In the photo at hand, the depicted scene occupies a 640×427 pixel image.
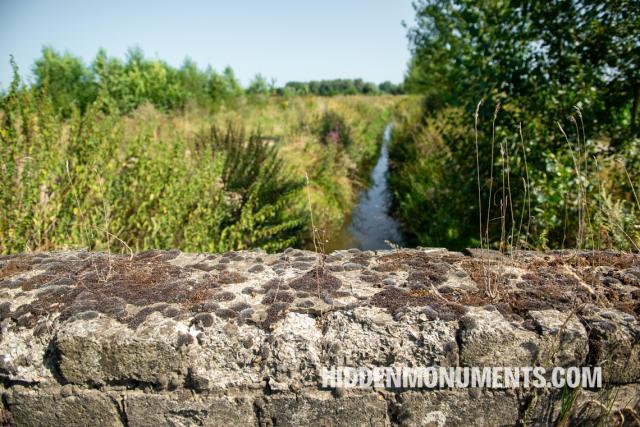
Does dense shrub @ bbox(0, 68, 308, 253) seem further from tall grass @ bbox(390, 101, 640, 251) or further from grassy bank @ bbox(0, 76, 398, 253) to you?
tall grass @ bbox(390, 101, 640, 251)

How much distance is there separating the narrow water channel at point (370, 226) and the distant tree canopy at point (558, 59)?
2.65 m

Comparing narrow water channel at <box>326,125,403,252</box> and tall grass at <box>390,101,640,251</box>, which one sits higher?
tall grass at <box>390,101,640,251</box>

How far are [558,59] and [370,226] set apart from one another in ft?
16.4

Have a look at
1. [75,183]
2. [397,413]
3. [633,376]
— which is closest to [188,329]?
[397,413]

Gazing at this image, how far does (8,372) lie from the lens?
1.55m

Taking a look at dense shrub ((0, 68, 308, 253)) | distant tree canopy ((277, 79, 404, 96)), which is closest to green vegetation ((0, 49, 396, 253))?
dense shrub ((0, 68, 308, 253))

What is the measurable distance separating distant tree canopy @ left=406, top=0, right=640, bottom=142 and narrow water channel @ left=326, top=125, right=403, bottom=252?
104 inches

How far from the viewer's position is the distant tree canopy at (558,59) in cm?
405

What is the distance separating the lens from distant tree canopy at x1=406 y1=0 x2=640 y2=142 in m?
4.05

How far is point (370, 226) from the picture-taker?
868cm

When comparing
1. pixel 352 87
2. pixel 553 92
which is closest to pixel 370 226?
pixel 553 92

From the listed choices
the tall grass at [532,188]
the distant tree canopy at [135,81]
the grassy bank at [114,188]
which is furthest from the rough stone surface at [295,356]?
the distant tree canopy at [135,81]

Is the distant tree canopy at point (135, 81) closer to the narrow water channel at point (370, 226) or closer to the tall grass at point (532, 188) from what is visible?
the narrow water channel at point (370, 226)

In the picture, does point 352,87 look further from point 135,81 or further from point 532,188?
point 532,188
